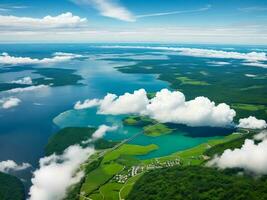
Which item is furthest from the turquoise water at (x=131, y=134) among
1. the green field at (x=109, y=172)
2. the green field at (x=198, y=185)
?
the green field at (x=198, y=185)

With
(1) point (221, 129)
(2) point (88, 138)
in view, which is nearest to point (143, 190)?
(2) point (88, 138)

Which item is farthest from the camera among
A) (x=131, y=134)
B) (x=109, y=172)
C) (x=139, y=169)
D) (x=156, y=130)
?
(x=156, y=130)

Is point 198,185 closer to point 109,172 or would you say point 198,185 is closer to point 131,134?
point 109,172

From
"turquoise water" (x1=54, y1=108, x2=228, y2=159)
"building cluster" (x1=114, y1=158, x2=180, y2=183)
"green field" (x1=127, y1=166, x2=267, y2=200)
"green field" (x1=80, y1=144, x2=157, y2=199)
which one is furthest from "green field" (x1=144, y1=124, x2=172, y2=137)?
"green field" (x1=127, y1=166, x2=267, y2=200)

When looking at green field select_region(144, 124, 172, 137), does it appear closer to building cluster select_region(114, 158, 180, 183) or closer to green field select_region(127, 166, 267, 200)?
building cluster select_region(114, 158, 180, 183)

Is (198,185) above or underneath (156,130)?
above

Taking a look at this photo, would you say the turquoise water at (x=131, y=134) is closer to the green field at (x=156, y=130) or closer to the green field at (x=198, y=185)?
the green field at (x=156, y=130)

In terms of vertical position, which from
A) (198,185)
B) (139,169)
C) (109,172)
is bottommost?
(109,172)

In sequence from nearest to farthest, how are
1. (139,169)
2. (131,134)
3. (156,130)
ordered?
1. (139,169)
2. (131,134)
3. (156,130)

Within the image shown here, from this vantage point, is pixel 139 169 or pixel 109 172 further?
pixel 139 169

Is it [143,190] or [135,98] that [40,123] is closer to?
[135,98]

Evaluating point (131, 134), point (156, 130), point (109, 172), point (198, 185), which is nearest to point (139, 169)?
point (109, 172)
